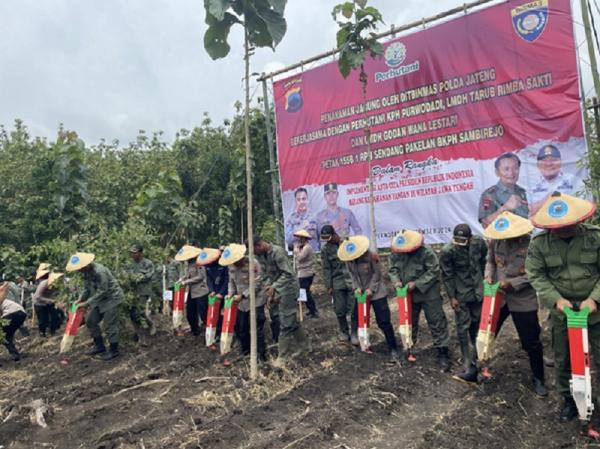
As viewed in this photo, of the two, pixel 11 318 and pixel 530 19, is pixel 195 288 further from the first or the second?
pixel 530 19

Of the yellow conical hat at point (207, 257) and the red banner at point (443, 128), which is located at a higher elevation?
the red banner at point (443, 128)

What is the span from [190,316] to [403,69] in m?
5.34

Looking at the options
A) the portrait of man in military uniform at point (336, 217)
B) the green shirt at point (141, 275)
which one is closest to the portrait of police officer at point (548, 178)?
the portrait of man in military uniform at point (336, 217)

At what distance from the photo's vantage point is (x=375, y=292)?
604 cm

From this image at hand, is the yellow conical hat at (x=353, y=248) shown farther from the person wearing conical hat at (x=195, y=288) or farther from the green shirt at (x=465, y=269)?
the person wearing conical hat at (x=195, y=288)

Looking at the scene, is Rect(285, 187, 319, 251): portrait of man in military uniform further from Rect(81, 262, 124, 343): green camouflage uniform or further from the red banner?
Rect(81, 262, 124, 343): green camouflage uniform

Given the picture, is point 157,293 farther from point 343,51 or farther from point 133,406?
point 343,51

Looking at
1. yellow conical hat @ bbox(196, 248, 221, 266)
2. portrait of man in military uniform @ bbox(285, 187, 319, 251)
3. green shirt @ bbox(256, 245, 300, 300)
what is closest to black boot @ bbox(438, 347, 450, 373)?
green shirt @ bbox(256, 245, 300, 300)

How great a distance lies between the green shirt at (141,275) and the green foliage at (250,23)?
4145 millimetres

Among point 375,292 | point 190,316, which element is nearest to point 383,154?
point 375,292

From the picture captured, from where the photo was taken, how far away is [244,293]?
6324 mm

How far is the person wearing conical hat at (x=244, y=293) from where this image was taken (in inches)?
248

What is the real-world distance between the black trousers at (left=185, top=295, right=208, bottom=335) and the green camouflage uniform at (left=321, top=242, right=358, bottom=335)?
2088mm

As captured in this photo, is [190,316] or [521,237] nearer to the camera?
[521,237]
